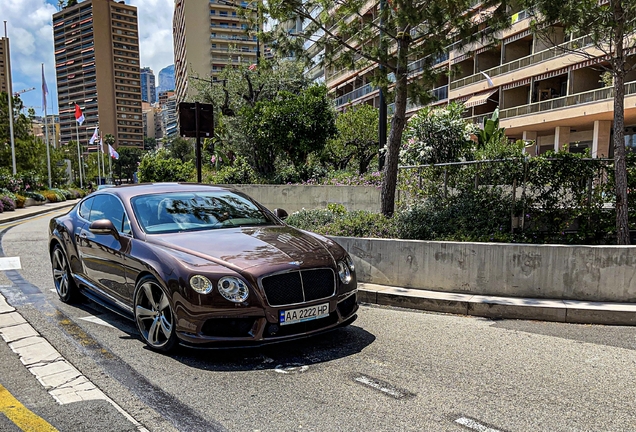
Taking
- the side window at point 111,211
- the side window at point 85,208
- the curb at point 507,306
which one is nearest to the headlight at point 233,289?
the side window at point 111,211

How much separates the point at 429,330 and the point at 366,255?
6.50 ft

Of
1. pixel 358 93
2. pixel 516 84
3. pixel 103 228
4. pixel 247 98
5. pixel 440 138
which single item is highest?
pixel 358 93

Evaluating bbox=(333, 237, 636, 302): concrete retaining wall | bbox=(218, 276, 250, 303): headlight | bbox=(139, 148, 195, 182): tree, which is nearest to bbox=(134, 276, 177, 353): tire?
bbox=(218, 276, 250, 303): headlight

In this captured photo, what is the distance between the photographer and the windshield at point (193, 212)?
5.05m

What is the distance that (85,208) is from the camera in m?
6.37

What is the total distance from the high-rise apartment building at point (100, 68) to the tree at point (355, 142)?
129m

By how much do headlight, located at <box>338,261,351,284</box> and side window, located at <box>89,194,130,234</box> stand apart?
226 centimetres

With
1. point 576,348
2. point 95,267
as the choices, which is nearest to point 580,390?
point 576,348

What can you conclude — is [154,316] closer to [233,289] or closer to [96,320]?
[233,289]

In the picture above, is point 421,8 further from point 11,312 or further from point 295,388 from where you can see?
point 11,312

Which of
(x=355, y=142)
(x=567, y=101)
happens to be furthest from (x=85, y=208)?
(x=567, y=101)

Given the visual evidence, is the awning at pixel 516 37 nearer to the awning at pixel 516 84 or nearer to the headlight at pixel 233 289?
the awning at pixel 516 84

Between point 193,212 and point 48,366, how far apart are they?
200 centimetres

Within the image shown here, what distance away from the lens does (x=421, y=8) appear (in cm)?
746
